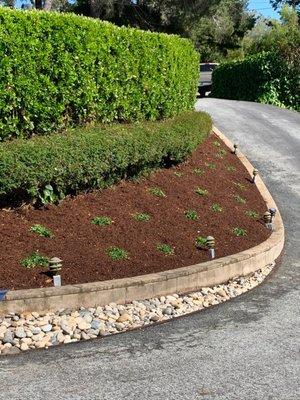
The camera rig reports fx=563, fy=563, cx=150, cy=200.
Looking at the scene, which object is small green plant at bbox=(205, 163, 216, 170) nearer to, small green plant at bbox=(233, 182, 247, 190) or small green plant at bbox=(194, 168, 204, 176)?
small green plant at bbox=(194, 168, 204, 176)

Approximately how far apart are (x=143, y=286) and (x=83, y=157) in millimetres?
2319

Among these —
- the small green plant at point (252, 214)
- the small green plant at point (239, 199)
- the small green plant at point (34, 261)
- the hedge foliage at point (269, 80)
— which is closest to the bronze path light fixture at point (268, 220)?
the small green plant at point (252, 214)

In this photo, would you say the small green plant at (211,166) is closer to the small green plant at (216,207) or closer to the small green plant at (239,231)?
the small green plant at (216,207)

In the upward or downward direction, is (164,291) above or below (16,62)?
below

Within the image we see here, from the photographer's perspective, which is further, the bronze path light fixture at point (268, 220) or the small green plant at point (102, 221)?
the bronze path light fixture at point (268, 220)

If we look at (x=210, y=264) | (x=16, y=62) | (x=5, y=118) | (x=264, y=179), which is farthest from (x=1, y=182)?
(x=264, y=179)

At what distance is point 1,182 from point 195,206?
3.67 meters

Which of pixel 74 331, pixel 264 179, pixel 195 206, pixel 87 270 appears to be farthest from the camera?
pixel 264 179

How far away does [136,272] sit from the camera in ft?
22.2

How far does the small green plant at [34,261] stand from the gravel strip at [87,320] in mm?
786

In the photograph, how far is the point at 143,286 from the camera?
6375 mm

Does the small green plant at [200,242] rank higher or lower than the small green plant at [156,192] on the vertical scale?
lower

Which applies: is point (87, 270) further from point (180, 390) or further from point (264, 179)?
point (264, 179)

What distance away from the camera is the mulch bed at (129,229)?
653cm
